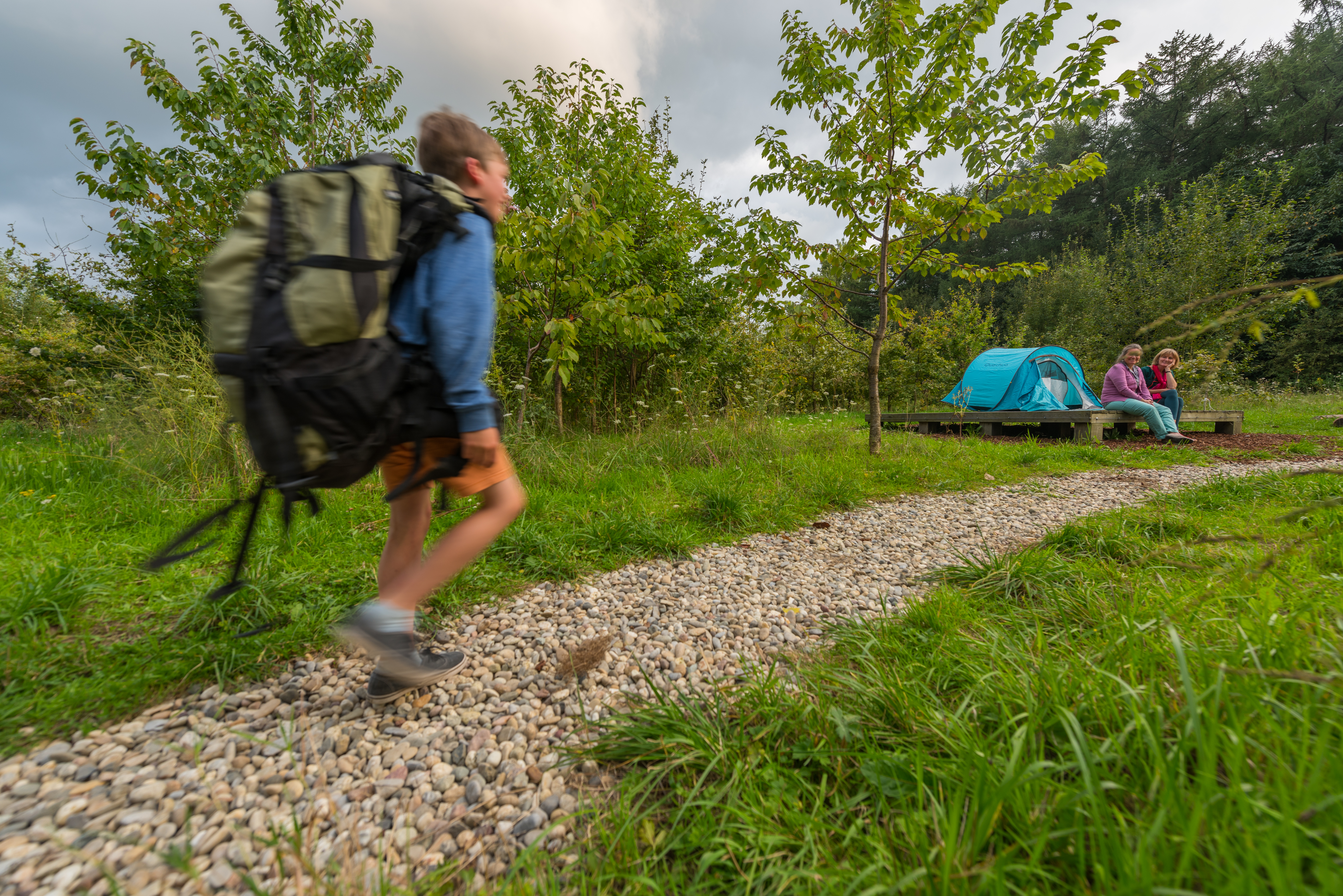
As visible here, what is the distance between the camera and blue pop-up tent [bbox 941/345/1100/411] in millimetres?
9719

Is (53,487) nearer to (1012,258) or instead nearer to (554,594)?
(554,594)

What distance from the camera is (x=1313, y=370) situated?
1800 cm

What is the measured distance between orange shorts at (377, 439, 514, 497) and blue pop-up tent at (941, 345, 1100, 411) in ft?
32.1

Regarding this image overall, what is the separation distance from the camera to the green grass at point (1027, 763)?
83 centimetres

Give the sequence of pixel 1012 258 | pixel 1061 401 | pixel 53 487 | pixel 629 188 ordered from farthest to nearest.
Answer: pixel 1012 258
pixel 1061 401
pixel 629 188
pixel 53 487

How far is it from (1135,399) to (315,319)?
10.8 meters

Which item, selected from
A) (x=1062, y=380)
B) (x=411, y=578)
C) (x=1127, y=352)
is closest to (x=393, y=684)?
(x=411, y=578)

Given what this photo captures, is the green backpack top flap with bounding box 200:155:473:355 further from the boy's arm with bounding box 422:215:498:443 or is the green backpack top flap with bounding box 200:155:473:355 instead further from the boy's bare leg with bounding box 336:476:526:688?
the boy's bare leg with bounding box 336:476:526:688

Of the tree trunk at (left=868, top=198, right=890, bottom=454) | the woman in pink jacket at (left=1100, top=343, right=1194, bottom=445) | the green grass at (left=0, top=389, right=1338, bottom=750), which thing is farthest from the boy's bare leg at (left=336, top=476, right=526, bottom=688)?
the woman in pink jacket at (left=1100, top=343, right=1194, bottom=445)

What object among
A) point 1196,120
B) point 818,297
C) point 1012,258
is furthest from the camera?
point 1012,258

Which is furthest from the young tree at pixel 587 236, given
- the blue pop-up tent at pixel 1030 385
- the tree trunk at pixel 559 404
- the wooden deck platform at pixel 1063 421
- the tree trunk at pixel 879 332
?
the blue pop-up tent at pixel 1030 385

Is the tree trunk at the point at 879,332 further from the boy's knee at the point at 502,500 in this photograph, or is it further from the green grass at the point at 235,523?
the boy's knee at the point at 502,500

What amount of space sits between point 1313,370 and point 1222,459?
20475 millimetres

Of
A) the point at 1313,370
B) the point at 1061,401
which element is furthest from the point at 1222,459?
the point at 1313,370
